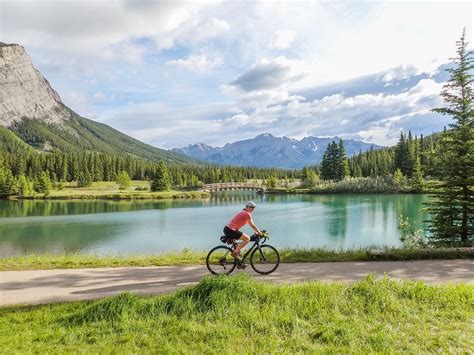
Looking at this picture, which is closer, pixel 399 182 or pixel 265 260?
pixel 265 260

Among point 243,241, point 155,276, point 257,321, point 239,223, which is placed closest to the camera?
point 257,321

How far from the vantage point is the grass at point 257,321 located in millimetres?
6812

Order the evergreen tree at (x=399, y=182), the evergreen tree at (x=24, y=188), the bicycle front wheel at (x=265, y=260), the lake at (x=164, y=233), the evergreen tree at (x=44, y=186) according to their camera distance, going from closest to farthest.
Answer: the bicycle front wheel at (x=265, y=260), the lake at (x=164, y=233), the evergreen tree at (x=399, y=182), the evergreen tree at (x=24, y=188), the evergreen tree at (x=44, y=186)

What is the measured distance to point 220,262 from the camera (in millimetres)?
12547

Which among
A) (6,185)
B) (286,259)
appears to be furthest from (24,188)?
(286,259)

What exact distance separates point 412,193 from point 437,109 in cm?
8735

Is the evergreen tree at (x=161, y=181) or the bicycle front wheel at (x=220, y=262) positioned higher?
the evergreen tree at (x=161, y=181)

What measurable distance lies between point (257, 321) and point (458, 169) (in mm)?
18012

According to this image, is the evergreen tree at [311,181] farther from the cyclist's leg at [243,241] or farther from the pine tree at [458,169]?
the cyclist's leg at [243,241]

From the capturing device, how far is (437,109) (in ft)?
71.6

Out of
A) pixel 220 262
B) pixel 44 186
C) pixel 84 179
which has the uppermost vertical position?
pixel 84 179

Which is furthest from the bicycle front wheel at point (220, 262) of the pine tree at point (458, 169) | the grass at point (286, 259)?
the pine tree at point (458, 169)

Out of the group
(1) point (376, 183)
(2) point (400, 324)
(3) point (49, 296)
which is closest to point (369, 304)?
(2) point (400, 324)

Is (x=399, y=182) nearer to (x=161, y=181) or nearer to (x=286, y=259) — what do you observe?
(x=161, y=181)
